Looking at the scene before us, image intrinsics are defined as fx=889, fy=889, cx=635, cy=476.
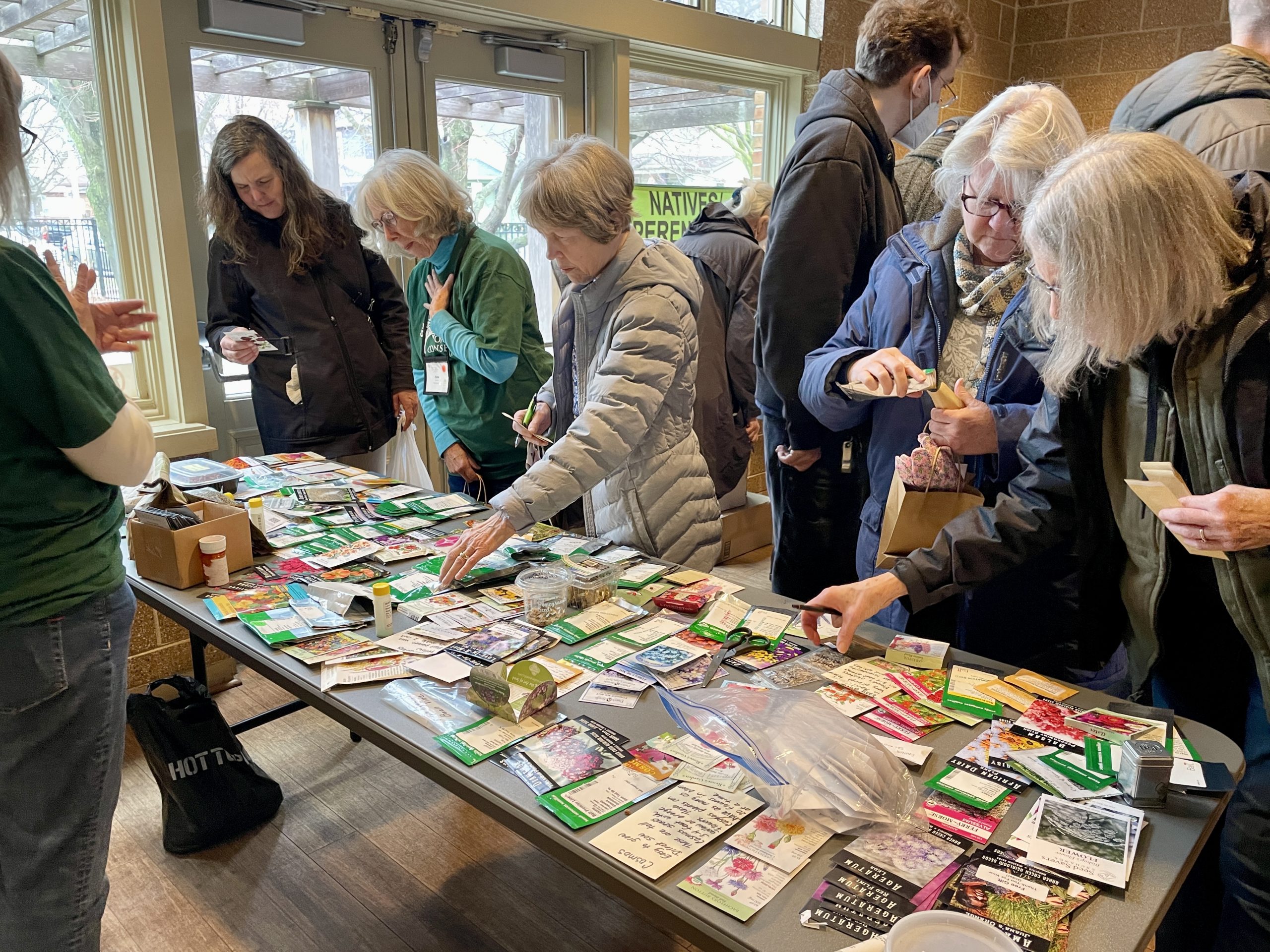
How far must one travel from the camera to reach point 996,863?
3.23 ft

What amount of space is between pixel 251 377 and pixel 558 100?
2030 millimetres

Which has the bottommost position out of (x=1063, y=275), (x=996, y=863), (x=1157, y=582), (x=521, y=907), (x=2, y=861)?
Answer: (x=521, y=907)

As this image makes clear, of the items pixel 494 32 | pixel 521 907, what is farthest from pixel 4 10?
pixel 521 907

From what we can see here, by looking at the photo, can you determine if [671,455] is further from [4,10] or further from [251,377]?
[4,10]

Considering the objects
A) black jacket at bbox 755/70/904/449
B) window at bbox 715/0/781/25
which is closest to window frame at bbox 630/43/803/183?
window at bbox 715/0/781/25

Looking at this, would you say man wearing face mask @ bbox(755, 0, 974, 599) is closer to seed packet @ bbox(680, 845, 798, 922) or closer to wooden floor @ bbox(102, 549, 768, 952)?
wooden floor @ bbox(102, 549, 768, 952)

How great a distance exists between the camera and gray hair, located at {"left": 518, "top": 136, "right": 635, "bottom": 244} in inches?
69.0

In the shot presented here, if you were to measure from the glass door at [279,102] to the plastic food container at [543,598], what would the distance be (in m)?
2.04

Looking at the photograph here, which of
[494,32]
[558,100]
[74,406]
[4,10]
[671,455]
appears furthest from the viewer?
[558,100]

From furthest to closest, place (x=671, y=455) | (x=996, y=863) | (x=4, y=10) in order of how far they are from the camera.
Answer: (x=4, y=10), (x=671, y=455), (x=996, y=863)

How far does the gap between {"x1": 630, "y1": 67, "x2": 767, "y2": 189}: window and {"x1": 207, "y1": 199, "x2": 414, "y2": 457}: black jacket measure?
190cm

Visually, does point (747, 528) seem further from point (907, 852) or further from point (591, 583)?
point (907, 852)

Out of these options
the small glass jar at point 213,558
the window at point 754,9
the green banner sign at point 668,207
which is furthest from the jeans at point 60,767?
the window at point 754,9

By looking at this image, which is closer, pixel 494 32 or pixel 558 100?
pixel 494 32
